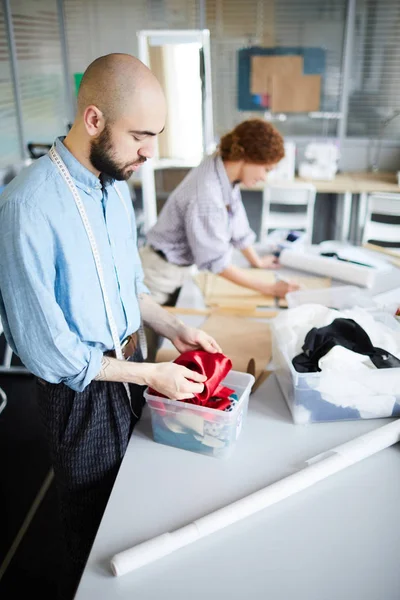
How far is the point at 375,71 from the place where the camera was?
188 inches

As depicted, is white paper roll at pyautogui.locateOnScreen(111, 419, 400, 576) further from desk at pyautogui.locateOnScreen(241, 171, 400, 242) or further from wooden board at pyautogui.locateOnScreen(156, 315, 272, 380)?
desk at pyautogui.locateOnScreen(241, 171, 400, 242)

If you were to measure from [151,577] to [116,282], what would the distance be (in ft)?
2.02

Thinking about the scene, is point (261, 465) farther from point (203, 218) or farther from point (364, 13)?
point (364, 13)

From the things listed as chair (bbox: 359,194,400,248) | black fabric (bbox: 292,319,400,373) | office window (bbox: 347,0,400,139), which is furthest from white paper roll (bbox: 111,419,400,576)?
office window (bbox: 347,0,400,139)

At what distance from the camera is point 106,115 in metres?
1.02

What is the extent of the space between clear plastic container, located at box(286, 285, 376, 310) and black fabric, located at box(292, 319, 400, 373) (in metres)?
0.34

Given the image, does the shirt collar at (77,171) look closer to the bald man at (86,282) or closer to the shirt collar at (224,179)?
the bald man at (86,282)

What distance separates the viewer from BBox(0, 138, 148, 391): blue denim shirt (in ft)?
3.19

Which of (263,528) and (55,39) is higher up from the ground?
(55,39)

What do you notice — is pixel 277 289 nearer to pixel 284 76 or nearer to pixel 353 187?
pixel 353 187

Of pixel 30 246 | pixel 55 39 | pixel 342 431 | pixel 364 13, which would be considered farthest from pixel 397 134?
pixel 30 246

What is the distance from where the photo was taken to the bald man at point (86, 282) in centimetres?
99

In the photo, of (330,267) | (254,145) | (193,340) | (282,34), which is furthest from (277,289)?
(282,34)

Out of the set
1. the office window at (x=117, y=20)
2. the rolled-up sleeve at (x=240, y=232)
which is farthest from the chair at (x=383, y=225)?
the office window at (x=117, y=20)
